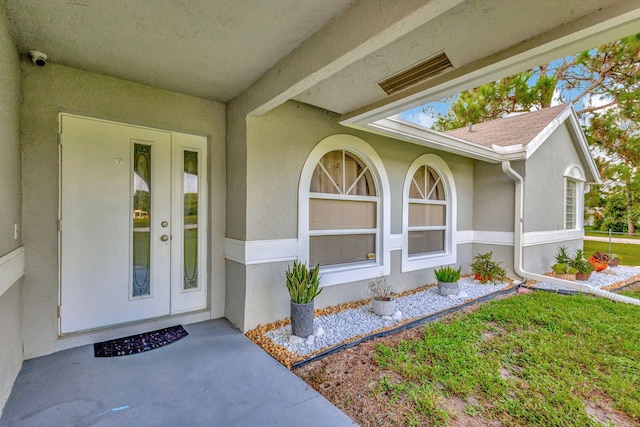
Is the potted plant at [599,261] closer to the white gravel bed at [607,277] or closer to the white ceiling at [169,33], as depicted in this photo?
the white gravel bed at [607,277]

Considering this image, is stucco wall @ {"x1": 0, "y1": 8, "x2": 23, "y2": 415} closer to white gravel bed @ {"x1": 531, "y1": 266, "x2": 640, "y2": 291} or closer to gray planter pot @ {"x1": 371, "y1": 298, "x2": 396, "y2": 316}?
gray planter pot @ {"x1": 371, "y1": 298, "x2": 396, "y2": 316}

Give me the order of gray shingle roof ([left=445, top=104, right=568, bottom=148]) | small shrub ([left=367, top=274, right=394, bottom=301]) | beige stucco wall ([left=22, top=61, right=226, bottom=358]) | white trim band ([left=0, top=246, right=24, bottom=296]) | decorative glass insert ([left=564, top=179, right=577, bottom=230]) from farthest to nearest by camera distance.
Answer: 1. decorative glass insert ([left=564, top=179, right=577, bottom=230])
2. gray shingle roof ([left=445, top=104, right=568, bottom=148])
3. small shrub ([left=367, top=274, right=394, bottom=301])
4. beige stucco wall ([left=22, top=61, right=226, bottom=358])
5. white trim band ([left=0, top=246, right=24, bottom=296])

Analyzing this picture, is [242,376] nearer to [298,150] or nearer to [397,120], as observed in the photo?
[298,150]

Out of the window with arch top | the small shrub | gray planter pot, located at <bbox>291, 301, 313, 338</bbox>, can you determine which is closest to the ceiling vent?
the window with arch top

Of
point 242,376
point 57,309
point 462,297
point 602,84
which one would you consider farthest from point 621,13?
point 602,84

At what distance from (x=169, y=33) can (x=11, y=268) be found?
91.6 inches

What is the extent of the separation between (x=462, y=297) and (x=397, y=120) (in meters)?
3.24

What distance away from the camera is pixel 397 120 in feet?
15.0

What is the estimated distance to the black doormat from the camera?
120 inches

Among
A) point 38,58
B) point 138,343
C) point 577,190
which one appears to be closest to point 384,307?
point 138,343

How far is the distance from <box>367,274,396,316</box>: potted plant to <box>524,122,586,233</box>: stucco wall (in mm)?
3757

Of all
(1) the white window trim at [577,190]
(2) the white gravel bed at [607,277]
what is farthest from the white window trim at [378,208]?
(1) the white window trim at [577,190]

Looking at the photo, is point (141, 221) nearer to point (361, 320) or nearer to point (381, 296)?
point (361, 320)

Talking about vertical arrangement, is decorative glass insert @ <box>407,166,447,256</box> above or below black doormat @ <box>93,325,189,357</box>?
above
